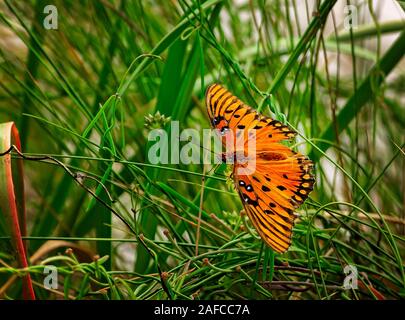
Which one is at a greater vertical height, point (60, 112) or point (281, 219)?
point (60, 112)

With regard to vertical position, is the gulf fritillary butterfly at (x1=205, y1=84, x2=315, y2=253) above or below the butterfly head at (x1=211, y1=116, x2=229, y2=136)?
below

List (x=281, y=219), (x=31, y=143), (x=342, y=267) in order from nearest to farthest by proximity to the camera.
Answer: (x=281, y=219), (x=342, y=267), (x=31, y=143)

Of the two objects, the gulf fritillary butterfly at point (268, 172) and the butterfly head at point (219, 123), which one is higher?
the butterfly head at point (219, 123)

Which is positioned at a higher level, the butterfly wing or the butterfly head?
the butterfly head

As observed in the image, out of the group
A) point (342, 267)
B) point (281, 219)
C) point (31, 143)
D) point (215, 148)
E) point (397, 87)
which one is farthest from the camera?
point (397, 87)

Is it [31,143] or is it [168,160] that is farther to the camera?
[31,143]

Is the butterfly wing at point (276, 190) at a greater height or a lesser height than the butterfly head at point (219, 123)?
lesser
